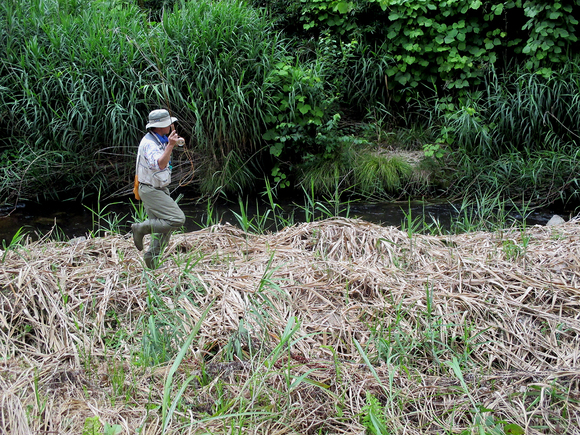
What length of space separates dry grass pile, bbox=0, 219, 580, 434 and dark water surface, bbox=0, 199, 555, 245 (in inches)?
83.6

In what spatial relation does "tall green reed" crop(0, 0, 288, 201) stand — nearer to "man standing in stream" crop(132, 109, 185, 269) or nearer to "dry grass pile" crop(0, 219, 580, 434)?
"man standing in stream" crop(132, 109, 185, 269)

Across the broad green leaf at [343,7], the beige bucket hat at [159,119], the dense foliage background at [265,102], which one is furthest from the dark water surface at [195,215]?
the broad green leaf at [343,7]

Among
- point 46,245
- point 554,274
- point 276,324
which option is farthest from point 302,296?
point 46,245

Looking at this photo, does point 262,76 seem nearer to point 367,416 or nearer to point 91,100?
point 91,100

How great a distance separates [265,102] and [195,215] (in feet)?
5.46

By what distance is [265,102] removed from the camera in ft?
22.4

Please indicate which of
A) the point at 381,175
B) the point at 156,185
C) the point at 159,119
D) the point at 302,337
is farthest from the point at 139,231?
the point at 381,175

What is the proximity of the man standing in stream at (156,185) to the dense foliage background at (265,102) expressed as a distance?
2708mm

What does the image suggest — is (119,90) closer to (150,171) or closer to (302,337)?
(150,171)

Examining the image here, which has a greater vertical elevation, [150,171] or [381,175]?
[150,171]

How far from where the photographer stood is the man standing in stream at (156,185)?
150 inches

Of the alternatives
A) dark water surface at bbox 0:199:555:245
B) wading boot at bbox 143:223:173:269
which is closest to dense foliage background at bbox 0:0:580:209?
dark water surface at bbox 0:199:555:245

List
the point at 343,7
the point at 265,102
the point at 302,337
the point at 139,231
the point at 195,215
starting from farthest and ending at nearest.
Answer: the point at 343,7 → the point at 265,102 → the point at 195,215 → the point at 139,231 → the point at 302,337

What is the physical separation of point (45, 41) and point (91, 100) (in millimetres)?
1084
